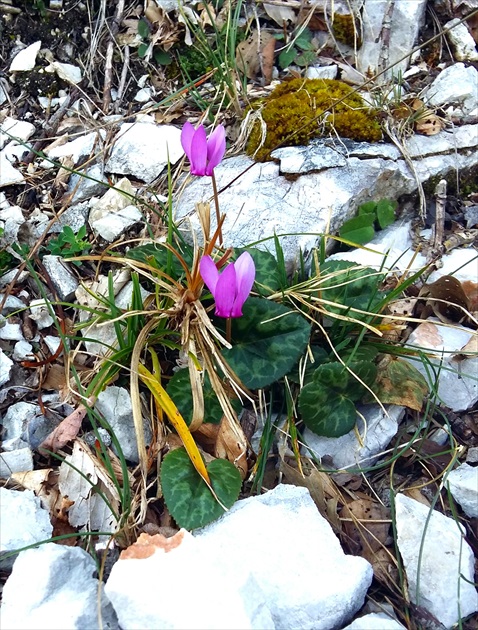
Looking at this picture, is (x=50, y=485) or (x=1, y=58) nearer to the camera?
(x=50, y=485)

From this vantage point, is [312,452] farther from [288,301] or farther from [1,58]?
[1,58]

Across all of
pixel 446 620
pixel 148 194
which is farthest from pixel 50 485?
pixel 148 194

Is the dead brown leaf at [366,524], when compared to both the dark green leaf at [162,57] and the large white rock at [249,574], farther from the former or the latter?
the dark green leaf at [162,57]

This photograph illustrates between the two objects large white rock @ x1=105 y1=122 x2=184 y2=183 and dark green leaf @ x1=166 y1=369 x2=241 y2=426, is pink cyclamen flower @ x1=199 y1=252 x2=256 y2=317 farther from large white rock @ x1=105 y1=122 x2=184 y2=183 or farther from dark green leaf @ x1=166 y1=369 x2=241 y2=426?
large white rock @ x1=105 y1=122 x2=184 y2=183

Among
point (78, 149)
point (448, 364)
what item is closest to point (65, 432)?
point (448, 364)

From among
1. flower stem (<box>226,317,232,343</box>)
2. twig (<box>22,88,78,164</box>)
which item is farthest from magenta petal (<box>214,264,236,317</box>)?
twig (<box>22,88,78,164</box>)

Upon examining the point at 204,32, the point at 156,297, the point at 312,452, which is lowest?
the point at 312,452
